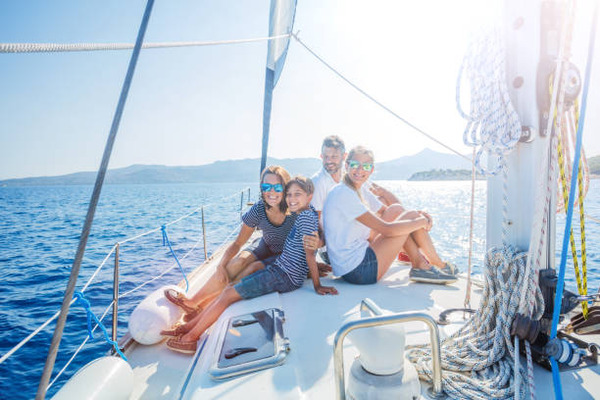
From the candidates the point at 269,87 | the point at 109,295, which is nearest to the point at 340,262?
the point at 269,87

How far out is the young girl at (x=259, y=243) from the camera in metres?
2.26

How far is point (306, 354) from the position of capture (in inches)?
59.4

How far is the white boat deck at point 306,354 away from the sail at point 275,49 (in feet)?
8.92

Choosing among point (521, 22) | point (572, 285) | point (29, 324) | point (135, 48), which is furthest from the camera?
point (572, 285)

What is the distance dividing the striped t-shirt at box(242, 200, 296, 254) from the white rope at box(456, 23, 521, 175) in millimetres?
1467

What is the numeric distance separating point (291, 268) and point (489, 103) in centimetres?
152

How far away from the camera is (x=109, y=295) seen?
560cm

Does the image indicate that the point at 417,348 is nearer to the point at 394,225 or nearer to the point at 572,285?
the point at 394,225

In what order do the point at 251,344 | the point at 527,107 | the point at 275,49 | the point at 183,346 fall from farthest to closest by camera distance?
the point at 275,49 → the point at 183,346 → the point at 251,344 → the point at 527,107

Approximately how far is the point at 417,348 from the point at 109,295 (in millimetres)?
5611

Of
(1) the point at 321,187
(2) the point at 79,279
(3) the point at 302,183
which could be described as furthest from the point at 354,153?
(2) the point at 79,279

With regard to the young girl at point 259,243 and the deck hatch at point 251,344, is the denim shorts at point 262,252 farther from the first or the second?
the deck hatch at point 251,344

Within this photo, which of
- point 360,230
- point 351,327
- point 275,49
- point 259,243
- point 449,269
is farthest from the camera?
point 275,49

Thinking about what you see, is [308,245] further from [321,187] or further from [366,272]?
[321,187]
